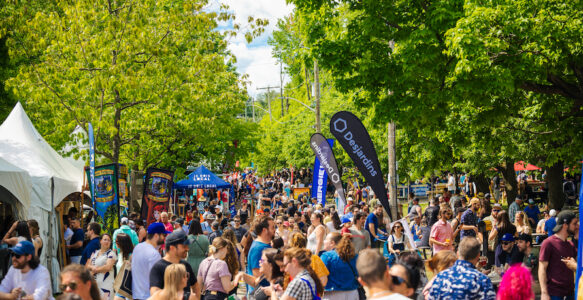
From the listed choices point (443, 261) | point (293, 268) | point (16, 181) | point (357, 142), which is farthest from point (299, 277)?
point (16, 181)

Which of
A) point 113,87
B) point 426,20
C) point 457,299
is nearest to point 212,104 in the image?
point 113,87

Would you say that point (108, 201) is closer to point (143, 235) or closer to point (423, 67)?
point (143, 235)

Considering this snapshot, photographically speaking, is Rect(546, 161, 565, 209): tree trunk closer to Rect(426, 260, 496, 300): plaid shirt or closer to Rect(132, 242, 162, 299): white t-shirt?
Rect(426, 260, 496, 300): plaid shirt

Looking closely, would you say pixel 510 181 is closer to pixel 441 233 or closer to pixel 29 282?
pixel 441 233

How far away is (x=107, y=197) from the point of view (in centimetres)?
1476

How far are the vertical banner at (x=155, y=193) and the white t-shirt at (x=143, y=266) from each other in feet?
30.6

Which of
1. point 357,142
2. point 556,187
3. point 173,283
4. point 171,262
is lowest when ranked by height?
point 173,283

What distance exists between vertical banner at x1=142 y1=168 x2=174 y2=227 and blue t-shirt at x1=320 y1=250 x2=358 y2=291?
10203mm

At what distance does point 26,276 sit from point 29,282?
0.08m

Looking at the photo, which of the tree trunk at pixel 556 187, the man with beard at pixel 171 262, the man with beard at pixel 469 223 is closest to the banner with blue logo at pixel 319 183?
the man with beard at pixel 469 223

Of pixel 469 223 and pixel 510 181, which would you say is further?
pixel 510 181

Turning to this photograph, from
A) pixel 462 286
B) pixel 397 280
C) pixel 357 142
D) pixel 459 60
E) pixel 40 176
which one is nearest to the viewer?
pixel 397 280

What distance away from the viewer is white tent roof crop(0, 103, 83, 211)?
43.7 ft

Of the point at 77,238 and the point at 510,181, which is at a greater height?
the point at 510,181
